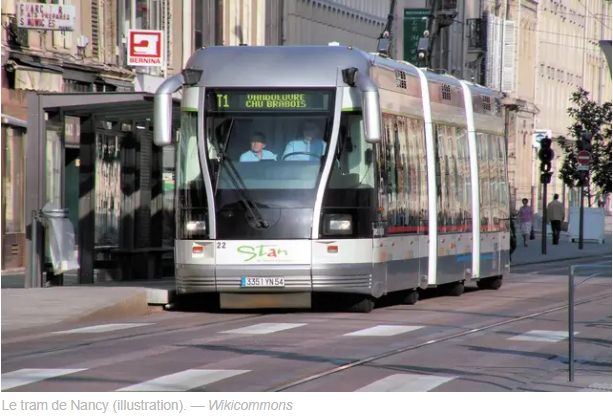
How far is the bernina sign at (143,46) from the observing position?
33250 mm

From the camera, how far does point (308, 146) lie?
1983cm

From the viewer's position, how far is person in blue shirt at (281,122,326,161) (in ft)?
64.9

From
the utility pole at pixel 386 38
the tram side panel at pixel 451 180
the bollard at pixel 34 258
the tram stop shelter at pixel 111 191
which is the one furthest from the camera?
the utility pole at pixel 386 38

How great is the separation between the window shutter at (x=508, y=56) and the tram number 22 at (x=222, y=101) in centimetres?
5542

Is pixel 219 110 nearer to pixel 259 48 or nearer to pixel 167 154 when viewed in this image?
pixel 259 48

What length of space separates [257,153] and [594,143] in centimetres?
4591

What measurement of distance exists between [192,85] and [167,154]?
10640mm

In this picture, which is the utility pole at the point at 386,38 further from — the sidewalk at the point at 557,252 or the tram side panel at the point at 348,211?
the sidewalk at the point at 557,252

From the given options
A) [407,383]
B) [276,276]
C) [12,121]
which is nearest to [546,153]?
[12,121]

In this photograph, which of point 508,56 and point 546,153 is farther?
point 508,56

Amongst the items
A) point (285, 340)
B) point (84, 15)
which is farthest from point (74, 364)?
point (84, 15)

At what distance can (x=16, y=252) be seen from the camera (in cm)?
3098

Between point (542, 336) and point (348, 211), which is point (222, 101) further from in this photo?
point (542, 336)

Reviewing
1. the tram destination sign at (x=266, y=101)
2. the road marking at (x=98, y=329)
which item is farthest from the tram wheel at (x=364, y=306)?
the road marking at (x=98, y=329)
